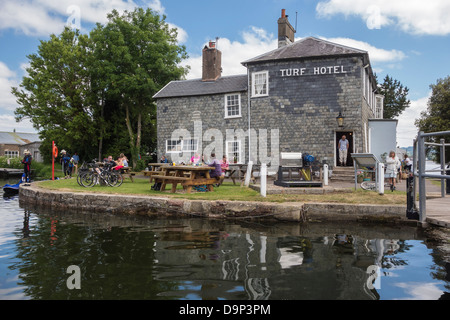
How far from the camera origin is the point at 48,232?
27.7 ft

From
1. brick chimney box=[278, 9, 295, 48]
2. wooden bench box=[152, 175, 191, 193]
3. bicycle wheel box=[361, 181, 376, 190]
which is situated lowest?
bicycle wheel box=[361, 181, 376, 190]

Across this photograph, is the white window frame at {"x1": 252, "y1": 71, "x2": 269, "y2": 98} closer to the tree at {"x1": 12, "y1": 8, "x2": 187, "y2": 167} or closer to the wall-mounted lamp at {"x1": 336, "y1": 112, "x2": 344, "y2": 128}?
the wall-mounted lamp at {"x1": 336, "y1": 112, "x2": 344, "y2": 128}

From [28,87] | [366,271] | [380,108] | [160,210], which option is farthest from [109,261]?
[28,87]

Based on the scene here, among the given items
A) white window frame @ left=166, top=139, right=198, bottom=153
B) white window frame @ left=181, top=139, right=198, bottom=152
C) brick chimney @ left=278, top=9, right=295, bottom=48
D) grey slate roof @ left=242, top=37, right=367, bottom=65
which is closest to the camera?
grey slate roof @ left=242, top=37, right=367, bottom=65

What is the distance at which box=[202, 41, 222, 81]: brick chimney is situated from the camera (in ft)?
80.5

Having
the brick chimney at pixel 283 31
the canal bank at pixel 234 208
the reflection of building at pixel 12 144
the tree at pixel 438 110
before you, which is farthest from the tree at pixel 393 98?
the reflection of building at pixel 12 144

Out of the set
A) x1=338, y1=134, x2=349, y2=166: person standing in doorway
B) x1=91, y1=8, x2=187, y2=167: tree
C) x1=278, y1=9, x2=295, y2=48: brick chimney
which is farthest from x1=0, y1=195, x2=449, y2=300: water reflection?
x1=91, y1=8, x2=187, y2=167: tree

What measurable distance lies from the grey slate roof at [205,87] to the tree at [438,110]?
23.4 meters

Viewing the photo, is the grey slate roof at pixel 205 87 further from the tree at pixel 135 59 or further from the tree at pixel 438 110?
the tree at pixel 438 110

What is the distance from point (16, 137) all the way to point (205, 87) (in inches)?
A: 2369

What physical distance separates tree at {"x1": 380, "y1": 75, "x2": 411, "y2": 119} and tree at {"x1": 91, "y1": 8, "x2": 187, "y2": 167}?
29807mm

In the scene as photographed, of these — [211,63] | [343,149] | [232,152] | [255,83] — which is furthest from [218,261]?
[211,63]
